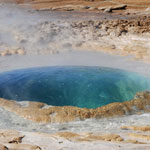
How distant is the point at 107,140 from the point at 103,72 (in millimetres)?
3660

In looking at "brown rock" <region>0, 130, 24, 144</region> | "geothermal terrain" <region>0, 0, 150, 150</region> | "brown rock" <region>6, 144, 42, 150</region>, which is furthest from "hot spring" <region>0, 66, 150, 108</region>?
"brown rock" <region>6, 144, 42, 150</region>

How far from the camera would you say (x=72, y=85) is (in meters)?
5.26

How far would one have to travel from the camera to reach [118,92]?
4.94 metres

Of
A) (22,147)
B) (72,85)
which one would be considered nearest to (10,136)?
(22,147)

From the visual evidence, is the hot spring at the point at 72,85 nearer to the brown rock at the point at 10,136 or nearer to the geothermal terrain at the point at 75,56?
the geothermal terrain at the point at 75,56

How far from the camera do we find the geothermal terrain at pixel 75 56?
104 inches

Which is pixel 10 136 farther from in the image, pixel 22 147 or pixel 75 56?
pixel 75 56

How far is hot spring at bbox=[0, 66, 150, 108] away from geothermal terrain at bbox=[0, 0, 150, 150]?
475 millimetres

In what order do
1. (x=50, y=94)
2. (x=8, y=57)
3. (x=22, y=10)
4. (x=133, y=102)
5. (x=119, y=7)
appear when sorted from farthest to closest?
(x=22, y=10)
(x=119, y=7)
(x=8, y=57)
(x=50, y=94)
(x=133, y=102)

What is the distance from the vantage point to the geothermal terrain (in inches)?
104

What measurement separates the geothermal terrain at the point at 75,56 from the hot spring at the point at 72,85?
1.56ft

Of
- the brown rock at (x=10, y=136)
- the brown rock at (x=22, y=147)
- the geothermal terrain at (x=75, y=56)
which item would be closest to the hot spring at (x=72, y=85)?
the geothermal terrain at (x=75, y=56)

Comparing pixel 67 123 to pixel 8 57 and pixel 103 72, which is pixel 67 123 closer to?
pixel 103 72

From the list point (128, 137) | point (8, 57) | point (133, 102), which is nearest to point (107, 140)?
point (128, 137)
